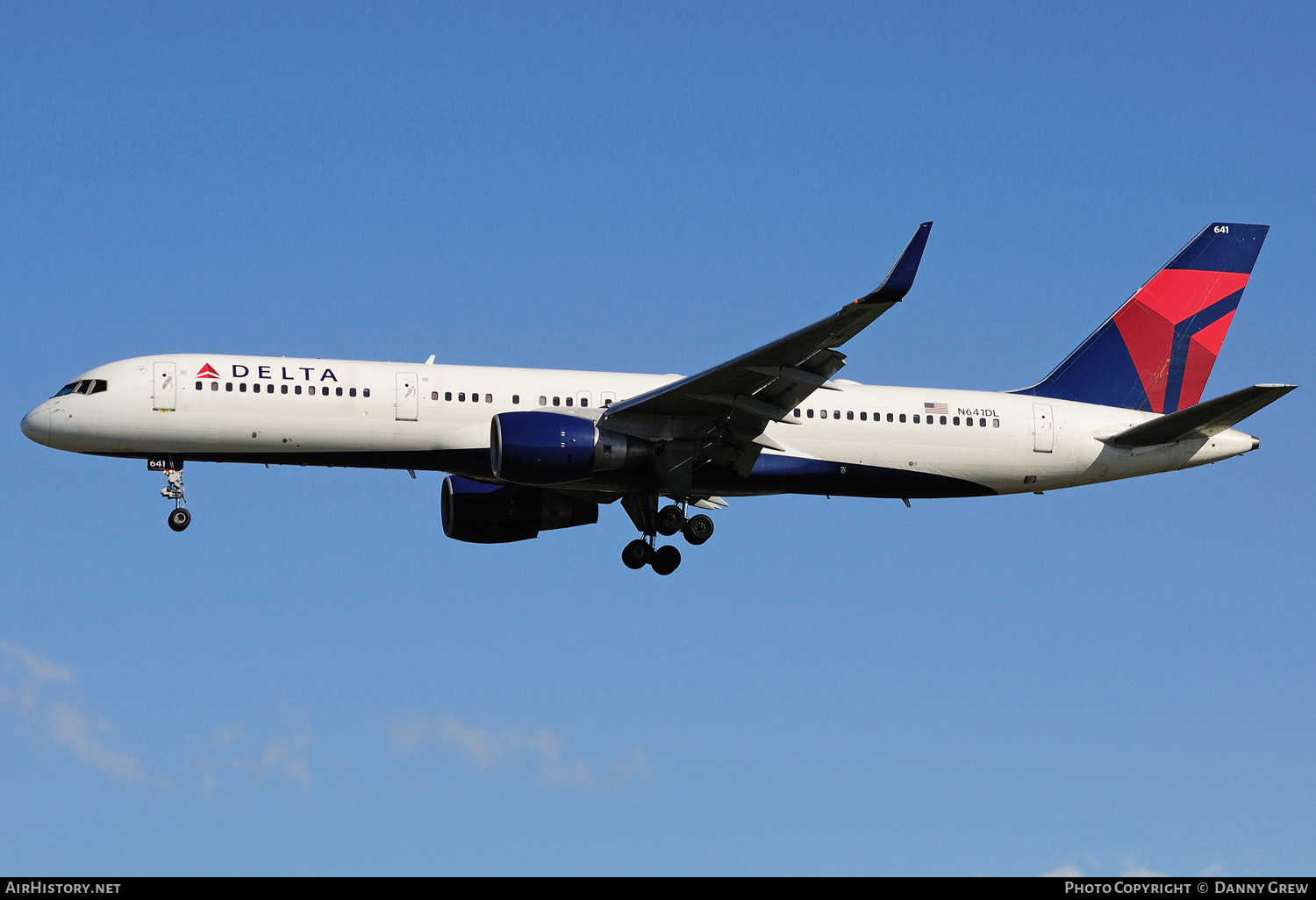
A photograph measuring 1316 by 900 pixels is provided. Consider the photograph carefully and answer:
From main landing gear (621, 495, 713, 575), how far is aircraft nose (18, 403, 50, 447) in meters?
13.1

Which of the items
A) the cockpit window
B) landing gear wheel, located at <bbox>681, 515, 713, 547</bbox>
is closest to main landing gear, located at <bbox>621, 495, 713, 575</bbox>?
landing gear wheel, located at <bbox>681, 515, 713, 547</bbox>

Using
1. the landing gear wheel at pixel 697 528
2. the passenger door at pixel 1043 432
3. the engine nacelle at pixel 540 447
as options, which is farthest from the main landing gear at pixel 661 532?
the passenger door at pixel 1043 432

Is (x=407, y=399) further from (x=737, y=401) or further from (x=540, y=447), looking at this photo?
(x=737, y=401)

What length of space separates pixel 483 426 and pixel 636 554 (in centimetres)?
512

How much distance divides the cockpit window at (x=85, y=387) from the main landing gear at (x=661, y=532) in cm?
1224

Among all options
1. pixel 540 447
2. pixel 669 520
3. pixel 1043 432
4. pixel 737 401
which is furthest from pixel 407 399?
pixel 1043 432

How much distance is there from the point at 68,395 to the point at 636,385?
41.1ft

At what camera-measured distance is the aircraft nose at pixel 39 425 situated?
33.2 m

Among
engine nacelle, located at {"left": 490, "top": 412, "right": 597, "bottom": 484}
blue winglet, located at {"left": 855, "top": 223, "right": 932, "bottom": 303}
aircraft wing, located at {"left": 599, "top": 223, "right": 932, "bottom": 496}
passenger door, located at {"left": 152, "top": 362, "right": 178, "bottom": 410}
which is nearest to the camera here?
blue winglet, located at {"left": 855, "top": 223, "right": 932, "bottom": 303}

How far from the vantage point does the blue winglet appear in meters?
25.9

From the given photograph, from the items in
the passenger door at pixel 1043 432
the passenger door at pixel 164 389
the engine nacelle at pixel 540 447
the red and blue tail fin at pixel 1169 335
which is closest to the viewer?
the engine nacelle at pixel 540 447

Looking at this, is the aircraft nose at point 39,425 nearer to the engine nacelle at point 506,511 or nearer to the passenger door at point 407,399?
the passenger door at point 407,399

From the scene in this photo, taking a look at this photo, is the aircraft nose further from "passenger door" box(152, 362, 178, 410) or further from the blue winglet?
the blue winglet
